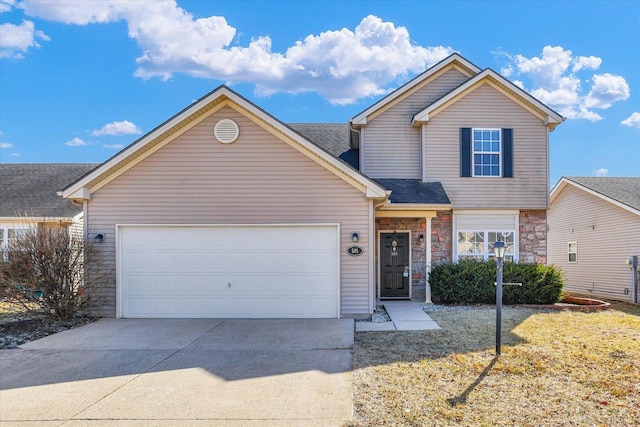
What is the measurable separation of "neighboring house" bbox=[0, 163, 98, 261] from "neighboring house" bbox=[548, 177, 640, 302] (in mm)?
18540

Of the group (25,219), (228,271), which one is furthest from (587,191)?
(25,219)

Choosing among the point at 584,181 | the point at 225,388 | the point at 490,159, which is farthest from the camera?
the point at 584,181

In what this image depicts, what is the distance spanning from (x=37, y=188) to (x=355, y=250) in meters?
14.1

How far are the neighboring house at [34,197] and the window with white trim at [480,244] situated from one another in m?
12.5

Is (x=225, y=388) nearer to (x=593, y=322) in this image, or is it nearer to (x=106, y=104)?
(x=593, y=322)

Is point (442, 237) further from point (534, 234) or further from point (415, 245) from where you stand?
point (534, 234)

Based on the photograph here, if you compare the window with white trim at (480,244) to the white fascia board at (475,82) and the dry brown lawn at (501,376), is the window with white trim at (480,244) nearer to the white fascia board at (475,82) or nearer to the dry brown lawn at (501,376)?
the white fascia board at (475,82)

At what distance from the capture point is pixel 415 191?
11.6 m

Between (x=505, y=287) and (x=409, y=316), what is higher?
(x=505, y=287)

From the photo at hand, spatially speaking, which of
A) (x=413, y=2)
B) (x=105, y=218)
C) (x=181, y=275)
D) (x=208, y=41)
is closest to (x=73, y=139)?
(x=208, y=41)

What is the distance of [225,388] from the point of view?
4934mm

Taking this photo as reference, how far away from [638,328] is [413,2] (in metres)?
10.9

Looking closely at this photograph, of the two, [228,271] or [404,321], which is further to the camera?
[228,271]

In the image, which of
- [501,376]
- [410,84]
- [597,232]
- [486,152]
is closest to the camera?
[501,376]
